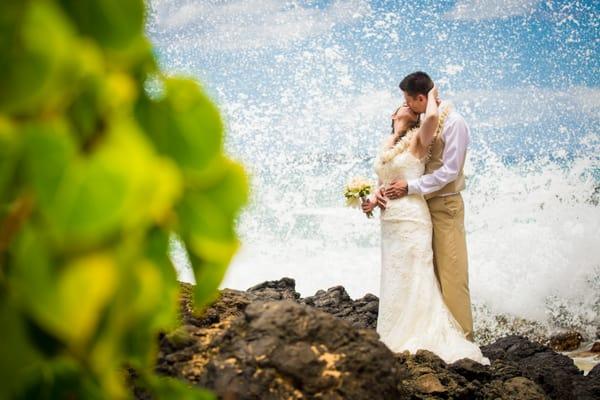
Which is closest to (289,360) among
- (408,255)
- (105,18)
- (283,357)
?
(283,357)

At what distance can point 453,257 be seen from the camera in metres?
4.96

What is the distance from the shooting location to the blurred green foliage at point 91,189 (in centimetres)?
48

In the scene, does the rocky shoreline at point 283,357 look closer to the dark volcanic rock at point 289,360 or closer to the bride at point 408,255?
the dark volcanic rock at point 289,360

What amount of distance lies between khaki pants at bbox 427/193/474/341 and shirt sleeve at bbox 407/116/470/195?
0.77ft

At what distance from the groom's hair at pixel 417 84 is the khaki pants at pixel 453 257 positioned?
0.82 metres

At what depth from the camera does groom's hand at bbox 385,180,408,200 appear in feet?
15.9

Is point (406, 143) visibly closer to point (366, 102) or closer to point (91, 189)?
point (91, 189)

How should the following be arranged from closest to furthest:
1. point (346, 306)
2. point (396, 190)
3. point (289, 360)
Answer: point (289, 360)
point (396, 190)
point (346, 306)

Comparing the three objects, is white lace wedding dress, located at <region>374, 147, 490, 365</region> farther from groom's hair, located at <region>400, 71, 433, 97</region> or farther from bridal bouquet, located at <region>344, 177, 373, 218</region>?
groom's hair, located at <region>400, 71, 433, 97</region>

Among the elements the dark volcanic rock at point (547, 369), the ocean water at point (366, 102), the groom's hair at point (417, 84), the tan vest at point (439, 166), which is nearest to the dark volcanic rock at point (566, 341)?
the dark volcanic rock at point (547, 369)

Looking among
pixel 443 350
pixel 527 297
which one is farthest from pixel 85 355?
pixel 527 297

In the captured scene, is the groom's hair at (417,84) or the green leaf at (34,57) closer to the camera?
the green leaf at (34,57)

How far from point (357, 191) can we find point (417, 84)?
0.94 meters

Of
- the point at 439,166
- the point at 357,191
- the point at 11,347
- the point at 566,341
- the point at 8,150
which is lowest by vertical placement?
the point at 11,347
